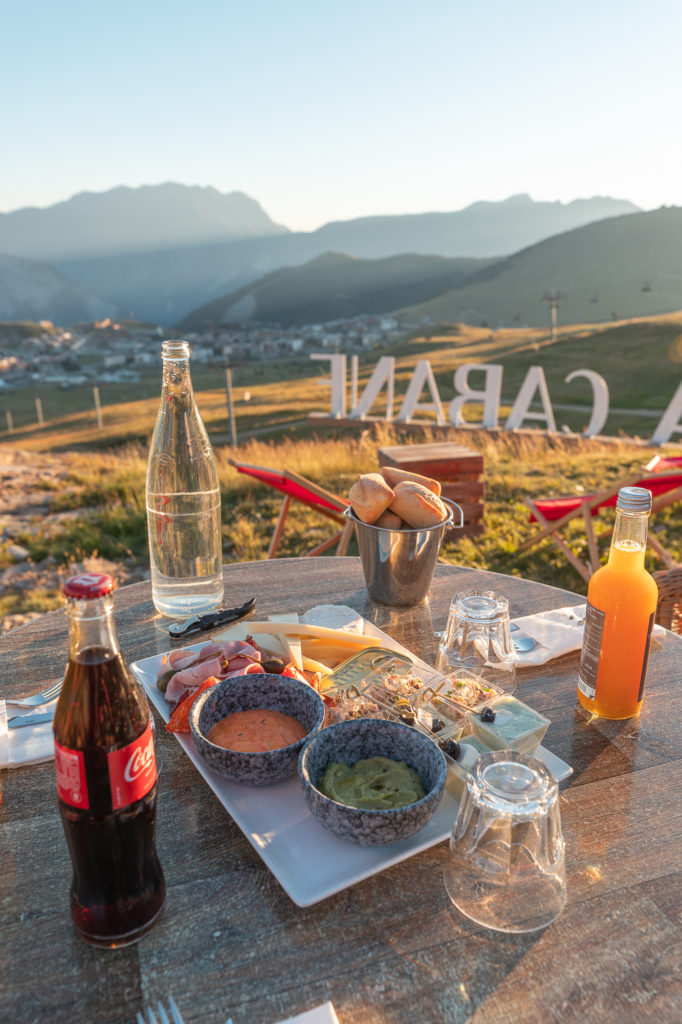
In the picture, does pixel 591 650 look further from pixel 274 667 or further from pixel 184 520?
pixel 184 520

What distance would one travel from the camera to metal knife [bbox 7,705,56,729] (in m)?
1.62

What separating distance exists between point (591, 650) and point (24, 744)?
4.49 feet

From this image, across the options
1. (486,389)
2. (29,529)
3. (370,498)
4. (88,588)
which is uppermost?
(88,588)

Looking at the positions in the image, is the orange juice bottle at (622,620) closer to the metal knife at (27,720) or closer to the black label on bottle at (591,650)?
the black label on bottle at (591,650)

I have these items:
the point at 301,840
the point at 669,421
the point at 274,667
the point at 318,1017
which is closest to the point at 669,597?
the point at 274,667

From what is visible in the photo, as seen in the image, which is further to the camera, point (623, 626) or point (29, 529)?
point (29, 529)

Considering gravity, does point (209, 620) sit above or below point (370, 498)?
below

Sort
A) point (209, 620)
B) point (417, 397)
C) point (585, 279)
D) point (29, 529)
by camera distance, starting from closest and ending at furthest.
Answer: point (209, 620), point (29, 529), point (417, 397), point (585, 279)

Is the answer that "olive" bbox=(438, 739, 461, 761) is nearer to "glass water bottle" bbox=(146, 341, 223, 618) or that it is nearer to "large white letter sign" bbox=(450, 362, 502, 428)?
"glass water bottle" bbox=(146, 341, 223, 618)

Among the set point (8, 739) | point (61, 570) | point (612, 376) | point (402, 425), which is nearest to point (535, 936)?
point (8, 739)

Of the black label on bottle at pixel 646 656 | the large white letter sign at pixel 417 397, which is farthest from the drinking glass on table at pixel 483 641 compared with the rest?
the large white letter sign at pixel 417 397

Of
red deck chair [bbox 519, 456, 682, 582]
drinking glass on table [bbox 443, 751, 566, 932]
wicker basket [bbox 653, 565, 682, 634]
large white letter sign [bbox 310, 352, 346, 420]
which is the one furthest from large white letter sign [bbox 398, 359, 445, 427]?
drinking glass on table [bbox 443, 751, 566, 932]

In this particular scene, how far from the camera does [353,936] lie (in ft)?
3.52

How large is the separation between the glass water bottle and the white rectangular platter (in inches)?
36.0
